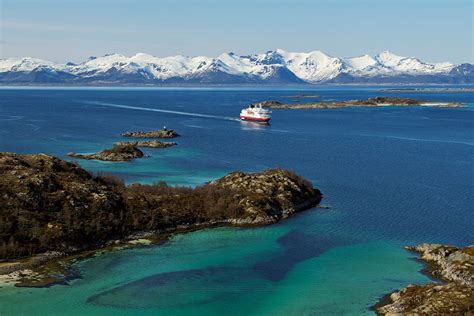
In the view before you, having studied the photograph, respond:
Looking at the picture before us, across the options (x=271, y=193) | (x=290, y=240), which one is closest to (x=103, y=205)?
(x=290, y=240)

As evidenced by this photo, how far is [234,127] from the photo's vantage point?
467 feet

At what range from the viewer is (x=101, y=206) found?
48188mm

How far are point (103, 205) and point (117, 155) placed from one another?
38.4 meters

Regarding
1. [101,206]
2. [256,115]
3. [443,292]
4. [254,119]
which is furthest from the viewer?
[254,119]

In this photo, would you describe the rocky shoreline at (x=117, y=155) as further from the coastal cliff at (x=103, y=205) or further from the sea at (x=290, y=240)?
the coastal cliff at (x=103, y=205)

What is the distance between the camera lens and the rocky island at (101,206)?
42.6m

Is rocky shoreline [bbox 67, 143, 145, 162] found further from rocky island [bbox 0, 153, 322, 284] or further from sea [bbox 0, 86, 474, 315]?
rocky island [bbox 0, 153, 322, 284]

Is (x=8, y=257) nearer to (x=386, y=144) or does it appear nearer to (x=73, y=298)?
(x=73, y=298)

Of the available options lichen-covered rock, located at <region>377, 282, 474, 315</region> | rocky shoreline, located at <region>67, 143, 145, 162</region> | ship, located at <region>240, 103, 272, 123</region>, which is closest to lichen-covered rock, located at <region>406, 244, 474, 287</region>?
lichen-covered rock, located at <region>377, 282, 474, 315</region>

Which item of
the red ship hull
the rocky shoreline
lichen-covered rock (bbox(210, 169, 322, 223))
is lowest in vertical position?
lichen-covered rock (bbox(210, 169, 322, 223))

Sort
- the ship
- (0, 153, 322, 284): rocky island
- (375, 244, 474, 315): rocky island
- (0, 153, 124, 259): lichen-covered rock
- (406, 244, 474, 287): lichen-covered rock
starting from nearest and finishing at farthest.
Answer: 1. (375, 244, 474, 315): rocky island
2. (406, 244, 474, 287): lichen-covered rock
3. (0, 153, 124, 259): lichen-covered rock
4. (0, 153, 322, 284): rocky island
5. the ship

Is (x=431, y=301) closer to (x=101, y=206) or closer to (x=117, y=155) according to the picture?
(x=101, y=206)

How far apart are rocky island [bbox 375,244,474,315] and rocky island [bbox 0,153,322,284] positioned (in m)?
16.9

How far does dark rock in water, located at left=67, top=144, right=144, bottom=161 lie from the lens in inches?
3354
